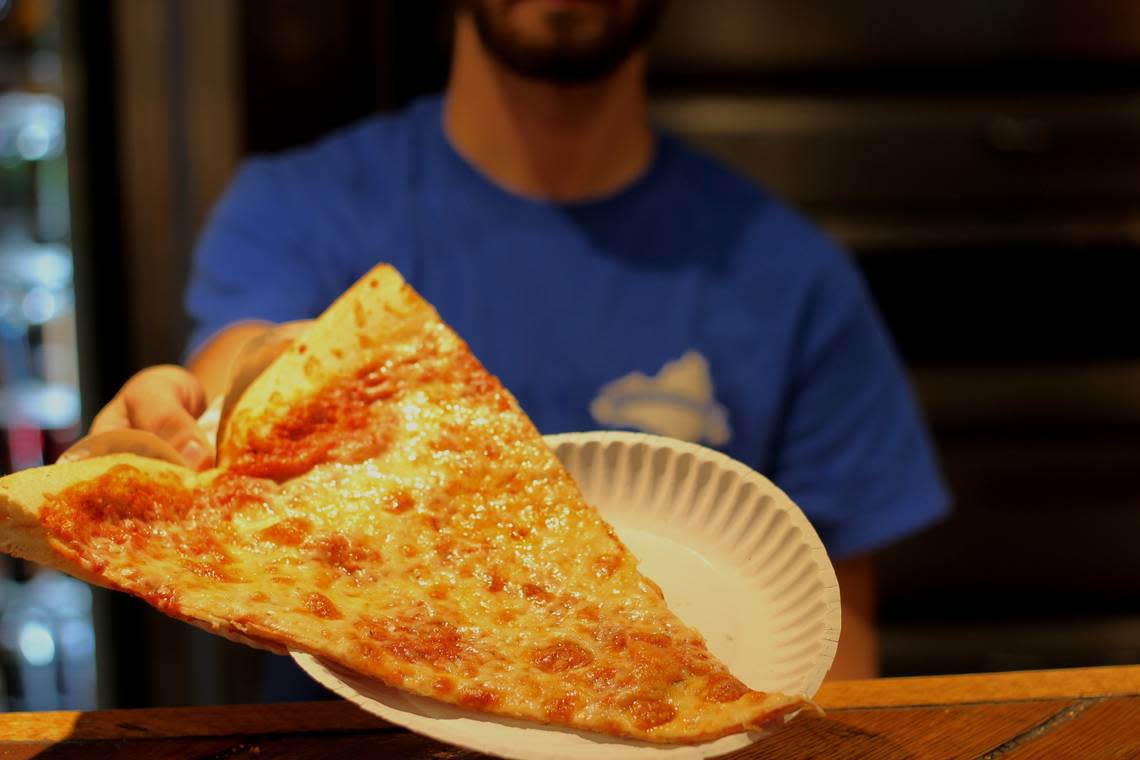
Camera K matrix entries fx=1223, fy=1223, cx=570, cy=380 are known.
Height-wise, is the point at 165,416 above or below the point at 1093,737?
above

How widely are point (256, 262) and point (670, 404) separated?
600mm

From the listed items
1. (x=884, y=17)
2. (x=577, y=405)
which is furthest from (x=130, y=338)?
(x=884, y=17)

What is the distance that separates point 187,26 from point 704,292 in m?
1.12

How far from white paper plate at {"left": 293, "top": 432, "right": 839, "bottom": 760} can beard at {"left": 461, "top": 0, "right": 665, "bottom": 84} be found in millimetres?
840

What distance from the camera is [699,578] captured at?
0.89 metres

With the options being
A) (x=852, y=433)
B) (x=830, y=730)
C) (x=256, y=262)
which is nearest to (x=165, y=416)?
(x=830, y=730)

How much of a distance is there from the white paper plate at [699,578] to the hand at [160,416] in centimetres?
27

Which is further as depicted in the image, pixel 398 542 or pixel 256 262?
pixel 256 262

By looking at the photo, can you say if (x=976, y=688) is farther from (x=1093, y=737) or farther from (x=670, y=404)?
(x=670, y=404)

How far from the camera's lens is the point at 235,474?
3.03ft

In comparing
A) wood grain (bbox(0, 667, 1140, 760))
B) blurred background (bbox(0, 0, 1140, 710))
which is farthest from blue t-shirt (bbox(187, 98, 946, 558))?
wood grain (bbox(0, 667, 1140, 760))

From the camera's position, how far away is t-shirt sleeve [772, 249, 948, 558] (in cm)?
167

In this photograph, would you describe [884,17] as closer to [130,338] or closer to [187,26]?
[187,26]

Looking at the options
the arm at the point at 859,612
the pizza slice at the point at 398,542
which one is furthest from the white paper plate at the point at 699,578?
the arm at the point at 859,612
